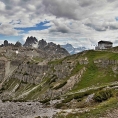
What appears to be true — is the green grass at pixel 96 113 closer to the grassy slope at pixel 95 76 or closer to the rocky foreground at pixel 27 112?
the rocky foreground at pixel 27 112

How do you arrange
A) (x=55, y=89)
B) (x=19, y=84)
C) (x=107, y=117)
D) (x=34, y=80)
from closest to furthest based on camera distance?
(x=107, y=117), (x=55, y=89), (x=34, y=80), (x=19, y=84)

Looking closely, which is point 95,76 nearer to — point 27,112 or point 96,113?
point 27,112

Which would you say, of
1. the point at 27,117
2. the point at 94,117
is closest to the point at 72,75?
the point at 27,117

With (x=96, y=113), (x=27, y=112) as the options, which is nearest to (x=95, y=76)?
(x=27, y=112)

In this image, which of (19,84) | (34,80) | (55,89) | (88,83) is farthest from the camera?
(19,84)

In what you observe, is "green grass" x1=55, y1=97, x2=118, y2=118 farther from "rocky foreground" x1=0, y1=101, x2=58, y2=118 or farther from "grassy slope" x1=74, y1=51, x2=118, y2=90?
"grassy slope" x1=74, y1=51, x2=118, y2=90

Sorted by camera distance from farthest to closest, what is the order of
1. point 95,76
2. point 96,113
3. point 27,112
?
point 95,76 → point 27,112 → point 96,113

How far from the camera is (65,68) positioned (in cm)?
14888

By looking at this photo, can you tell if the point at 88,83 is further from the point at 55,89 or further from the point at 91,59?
the point at 91,59

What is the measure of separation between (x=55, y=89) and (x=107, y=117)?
3510 inches

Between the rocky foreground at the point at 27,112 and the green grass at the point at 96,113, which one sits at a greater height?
the green grass at the point at 96,113

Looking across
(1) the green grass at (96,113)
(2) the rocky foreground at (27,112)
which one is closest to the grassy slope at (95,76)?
(2) the rocky foreground at (27,112)

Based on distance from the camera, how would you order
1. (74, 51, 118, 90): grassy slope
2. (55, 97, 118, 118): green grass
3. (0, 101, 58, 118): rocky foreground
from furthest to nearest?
(74, 51, 118, 90): grassy slope → (0, 101, 58, 118): rocky foreground → (55, 97, 118, 118): green grass

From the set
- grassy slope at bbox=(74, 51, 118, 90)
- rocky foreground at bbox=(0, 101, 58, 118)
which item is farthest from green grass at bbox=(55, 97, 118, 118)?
grassy slope at bbox=(74, 51, 118, 90)
